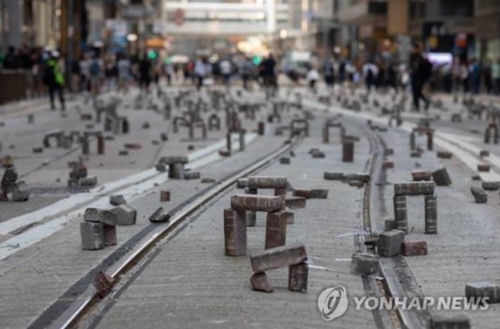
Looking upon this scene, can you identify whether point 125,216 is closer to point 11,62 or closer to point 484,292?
point 484,292

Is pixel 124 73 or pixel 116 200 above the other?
pixel 116 200

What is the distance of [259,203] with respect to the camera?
970 cm

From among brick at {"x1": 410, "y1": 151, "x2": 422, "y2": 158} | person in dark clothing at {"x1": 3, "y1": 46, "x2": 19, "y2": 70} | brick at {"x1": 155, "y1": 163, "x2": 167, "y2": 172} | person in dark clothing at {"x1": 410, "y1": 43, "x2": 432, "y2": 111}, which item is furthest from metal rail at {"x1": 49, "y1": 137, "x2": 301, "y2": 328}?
person in dark clothing at {"x1": 3, "y1": 46, "x2": 19, "y2": 70}

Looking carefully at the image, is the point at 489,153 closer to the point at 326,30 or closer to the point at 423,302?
the point at 423,302

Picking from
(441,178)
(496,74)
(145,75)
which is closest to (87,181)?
(441,178)

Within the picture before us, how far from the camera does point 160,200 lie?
14234 millimetres

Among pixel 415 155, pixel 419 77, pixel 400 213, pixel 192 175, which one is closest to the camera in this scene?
pixel 400 213

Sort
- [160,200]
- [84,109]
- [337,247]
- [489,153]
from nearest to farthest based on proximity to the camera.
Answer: [337,247]
[160,200]
[489,153]
[84,109]

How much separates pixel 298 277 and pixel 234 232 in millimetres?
1464

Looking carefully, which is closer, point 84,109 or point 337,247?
point 337,247

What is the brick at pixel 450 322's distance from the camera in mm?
7113

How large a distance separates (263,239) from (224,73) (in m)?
65.4

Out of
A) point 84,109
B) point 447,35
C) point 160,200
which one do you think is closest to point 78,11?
A: point 447,35

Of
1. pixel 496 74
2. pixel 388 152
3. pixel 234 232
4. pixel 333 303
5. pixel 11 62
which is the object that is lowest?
pixel 496 74
